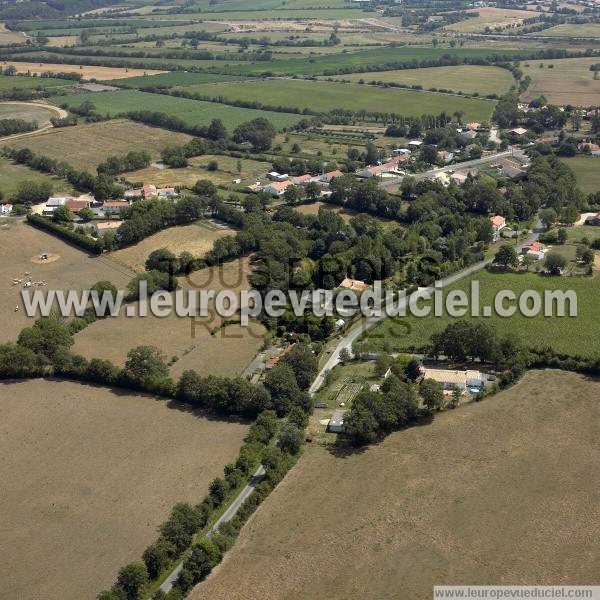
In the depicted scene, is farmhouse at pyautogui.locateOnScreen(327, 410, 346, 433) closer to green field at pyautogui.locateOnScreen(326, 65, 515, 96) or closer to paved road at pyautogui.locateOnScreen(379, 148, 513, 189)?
paved road at pyautogui.locateOnScreen(379, 148, 513, 189)

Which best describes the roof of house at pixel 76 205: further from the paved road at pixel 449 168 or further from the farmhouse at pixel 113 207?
the paved road at pixel 449 168

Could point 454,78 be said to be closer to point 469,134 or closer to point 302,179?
point 469,134

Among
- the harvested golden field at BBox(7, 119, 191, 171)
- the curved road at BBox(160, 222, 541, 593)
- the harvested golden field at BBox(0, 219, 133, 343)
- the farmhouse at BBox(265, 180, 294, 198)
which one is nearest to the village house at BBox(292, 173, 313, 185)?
the farmhouse at BBox(265, 180, 294, 198)

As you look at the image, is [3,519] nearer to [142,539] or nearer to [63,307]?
[142,539]

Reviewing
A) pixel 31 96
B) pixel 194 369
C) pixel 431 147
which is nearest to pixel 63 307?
pixel 194 369

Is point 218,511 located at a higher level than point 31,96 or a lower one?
lower

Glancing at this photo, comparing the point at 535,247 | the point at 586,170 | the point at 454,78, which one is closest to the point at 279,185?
the point at 535,247
